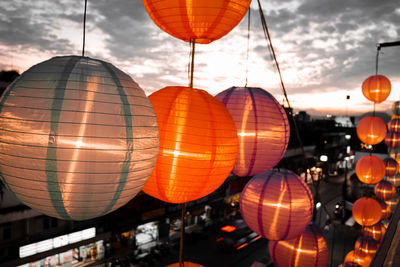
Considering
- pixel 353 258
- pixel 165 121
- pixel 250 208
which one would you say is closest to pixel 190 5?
pixel 165 121

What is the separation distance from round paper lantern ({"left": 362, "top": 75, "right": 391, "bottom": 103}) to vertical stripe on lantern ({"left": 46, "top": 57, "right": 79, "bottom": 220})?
242 inches

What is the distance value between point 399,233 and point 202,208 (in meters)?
12.6

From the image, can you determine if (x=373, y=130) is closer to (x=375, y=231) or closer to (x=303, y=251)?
(x=375, y=231)

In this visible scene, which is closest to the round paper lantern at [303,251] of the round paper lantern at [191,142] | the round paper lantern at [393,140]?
the round paper lantern at [191,142]

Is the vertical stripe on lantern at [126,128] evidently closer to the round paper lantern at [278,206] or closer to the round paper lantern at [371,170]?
the round paper lantern at [278,206]

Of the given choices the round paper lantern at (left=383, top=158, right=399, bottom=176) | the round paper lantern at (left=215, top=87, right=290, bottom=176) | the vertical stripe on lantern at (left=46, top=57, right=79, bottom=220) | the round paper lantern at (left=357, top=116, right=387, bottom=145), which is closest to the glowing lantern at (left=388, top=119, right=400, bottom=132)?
the round paper lantern at (left=383, top=158, right=399, bottom=176)

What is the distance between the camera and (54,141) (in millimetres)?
972

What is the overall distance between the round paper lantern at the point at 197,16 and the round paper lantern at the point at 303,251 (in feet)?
9.51

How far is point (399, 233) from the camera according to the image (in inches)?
128

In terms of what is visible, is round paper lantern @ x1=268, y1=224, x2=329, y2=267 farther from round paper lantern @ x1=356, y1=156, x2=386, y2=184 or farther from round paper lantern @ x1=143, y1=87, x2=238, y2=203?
round paper lantern @ x1=356, y1=156, x2=386, y2=184

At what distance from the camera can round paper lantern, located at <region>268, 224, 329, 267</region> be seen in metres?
3.25

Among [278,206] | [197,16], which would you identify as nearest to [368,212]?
[278,206]

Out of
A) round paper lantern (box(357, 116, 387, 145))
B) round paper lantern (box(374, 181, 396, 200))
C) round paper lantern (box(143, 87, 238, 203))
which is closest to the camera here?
round paper lantern (box(143, 87, 238, 203))

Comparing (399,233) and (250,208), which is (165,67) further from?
(399,233)
